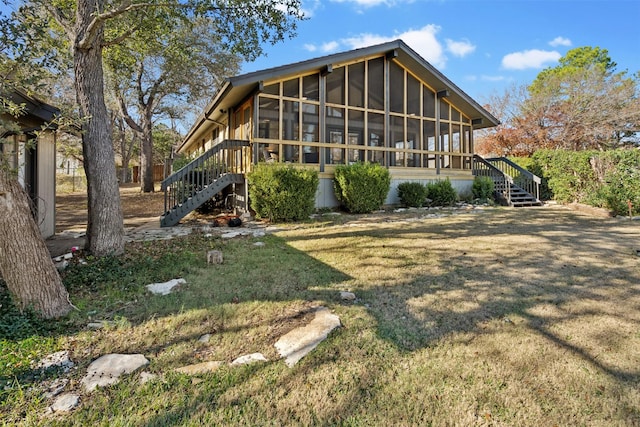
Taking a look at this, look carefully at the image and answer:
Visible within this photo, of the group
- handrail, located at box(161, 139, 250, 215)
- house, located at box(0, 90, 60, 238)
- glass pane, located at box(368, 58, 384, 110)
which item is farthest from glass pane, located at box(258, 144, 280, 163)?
house, located at box(0, 90, 60, 238)

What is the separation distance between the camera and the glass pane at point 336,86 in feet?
34.9

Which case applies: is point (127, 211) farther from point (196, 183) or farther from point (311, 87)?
point (311, 87)

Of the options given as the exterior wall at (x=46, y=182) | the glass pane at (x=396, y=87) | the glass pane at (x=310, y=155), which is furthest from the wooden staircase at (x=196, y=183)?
the glass pane at (x=396, y=87)

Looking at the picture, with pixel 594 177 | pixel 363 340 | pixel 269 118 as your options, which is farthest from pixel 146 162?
pixel 594 177

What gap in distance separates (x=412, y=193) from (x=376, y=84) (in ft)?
13.1

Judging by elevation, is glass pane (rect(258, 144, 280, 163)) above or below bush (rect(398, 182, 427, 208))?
above

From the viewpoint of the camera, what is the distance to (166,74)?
52.7ft

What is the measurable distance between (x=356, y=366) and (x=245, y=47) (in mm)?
6159

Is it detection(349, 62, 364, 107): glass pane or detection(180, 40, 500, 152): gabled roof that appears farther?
detection(349, 62, 364, 107): glass pane

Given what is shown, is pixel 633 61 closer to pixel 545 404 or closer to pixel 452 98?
pixel 452 98

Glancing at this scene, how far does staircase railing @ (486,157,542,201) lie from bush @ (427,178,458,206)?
3.08 m

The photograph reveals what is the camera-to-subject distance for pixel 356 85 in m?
11.1

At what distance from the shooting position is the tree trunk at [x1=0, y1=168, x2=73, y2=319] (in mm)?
2730

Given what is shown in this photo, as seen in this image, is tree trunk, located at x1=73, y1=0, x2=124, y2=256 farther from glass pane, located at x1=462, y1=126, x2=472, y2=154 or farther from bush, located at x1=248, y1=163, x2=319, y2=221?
glass pane, located at x1=462, y1=126, x2=472, y2=154
